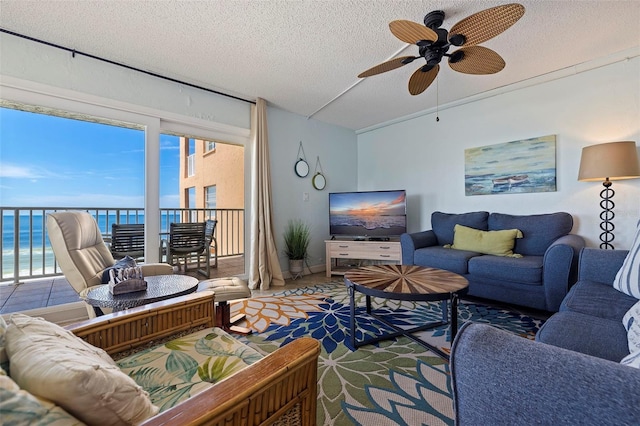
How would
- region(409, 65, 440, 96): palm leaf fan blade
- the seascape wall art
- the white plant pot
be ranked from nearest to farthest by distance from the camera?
region(409, 65, 440, 96): palm leaf fan blade → the seascape wall art → the white plant pot

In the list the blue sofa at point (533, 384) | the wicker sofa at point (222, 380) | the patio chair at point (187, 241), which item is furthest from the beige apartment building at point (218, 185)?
the blue sofa at point (533, 384)

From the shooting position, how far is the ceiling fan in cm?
149

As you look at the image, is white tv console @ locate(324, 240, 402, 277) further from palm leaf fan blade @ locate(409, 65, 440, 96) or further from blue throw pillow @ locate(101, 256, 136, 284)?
blue throw pillow @ locate(101, 256, 136, 284)

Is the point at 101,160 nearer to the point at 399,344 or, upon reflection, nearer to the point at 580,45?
the point at 399,344

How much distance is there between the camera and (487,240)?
286 cm

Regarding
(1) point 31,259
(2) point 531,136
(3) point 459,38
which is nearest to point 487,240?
(2) point 531,136

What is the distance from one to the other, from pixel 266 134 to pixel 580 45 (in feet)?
10.8

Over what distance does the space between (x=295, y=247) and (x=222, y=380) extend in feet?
10.1

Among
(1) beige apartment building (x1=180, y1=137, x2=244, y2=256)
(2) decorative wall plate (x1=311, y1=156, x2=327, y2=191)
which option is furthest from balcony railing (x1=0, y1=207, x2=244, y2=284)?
(2) decorative wall plate (x1=311, y1=156, x2=327, y2=191)

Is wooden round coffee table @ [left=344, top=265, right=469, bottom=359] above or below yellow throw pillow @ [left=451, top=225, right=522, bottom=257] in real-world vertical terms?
below

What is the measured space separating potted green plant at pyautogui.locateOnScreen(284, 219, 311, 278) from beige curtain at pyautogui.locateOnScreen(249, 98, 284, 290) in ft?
1.03

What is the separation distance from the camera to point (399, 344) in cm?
190

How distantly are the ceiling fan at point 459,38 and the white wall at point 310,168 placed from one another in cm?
202

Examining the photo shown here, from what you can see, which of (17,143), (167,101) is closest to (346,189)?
(167,101)
